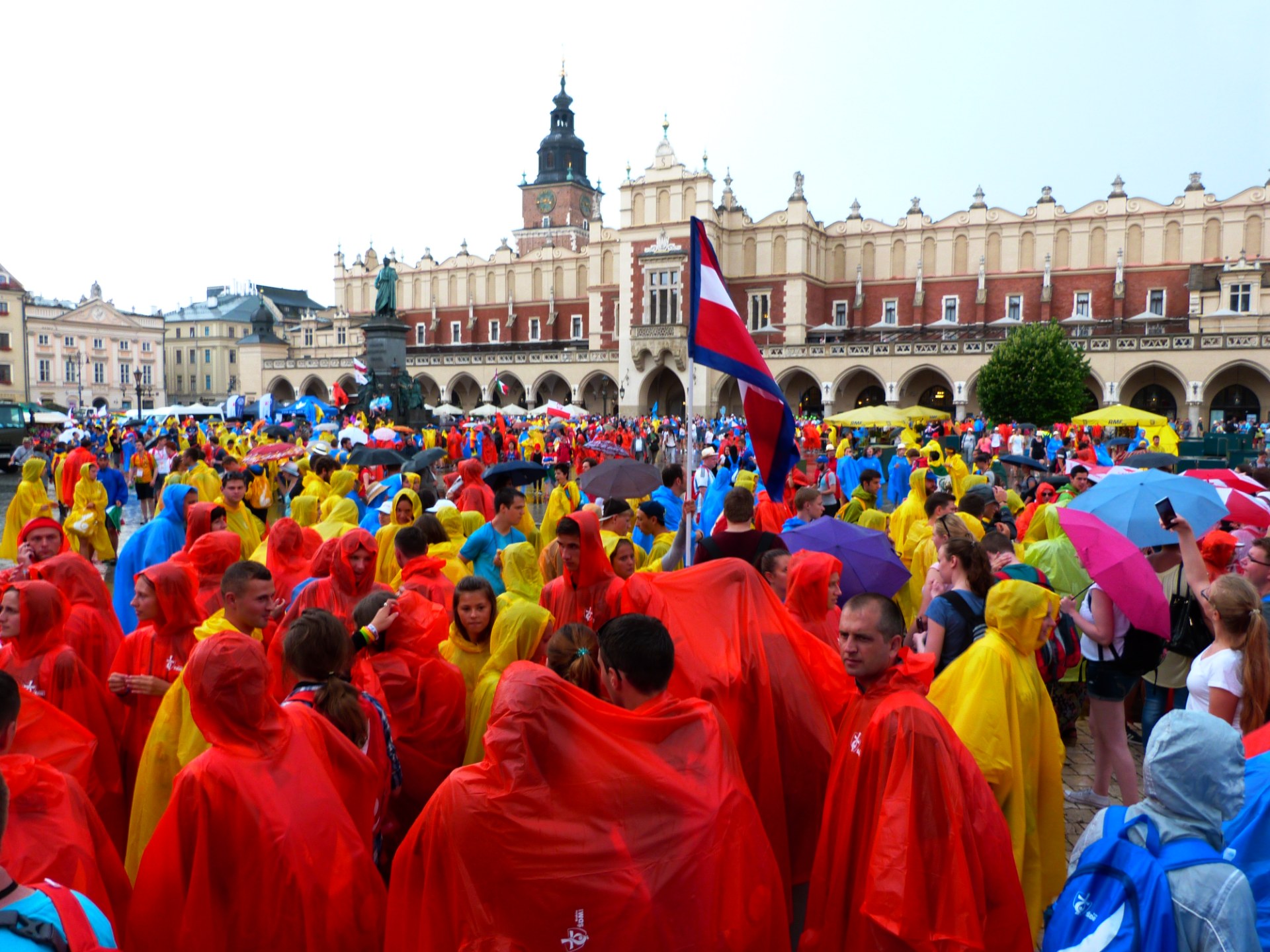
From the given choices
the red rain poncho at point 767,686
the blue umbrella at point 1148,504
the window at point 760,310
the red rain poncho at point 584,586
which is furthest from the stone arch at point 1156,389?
the red rain poncho at point 767,686

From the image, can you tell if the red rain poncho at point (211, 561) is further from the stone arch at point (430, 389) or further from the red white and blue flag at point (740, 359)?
the stone arch at point (430, 389)

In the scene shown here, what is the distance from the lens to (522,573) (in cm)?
442

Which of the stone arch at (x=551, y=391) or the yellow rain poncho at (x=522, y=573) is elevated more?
the stone arch at (x=551, y=391)

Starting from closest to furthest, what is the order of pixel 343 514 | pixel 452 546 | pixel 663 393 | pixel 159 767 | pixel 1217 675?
pixel 159 767 → pixel 1217 675 → pixel 452 546 → pixel 343 514 → pixel 663 393

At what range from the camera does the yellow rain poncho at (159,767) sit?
2.87m

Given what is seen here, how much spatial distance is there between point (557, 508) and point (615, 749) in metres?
5.44

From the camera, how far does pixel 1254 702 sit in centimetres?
317

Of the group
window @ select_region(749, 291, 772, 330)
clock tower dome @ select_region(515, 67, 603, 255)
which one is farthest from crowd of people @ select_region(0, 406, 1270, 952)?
clock tower dome @ select_region(515, 67, 603, 255)

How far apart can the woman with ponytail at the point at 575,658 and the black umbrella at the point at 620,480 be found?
351 centimetres

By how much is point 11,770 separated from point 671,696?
1679mm

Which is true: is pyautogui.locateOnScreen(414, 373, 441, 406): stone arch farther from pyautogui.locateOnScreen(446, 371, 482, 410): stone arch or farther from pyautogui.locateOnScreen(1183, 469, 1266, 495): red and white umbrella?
pyautogui.locateOnScreen(1183, 469, 1266, 495): red and white umbrella

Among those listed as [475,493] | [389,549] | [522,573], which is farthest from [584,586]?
[475,493]

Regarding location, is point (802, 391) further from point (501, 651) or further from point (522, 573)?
point (501, 651)

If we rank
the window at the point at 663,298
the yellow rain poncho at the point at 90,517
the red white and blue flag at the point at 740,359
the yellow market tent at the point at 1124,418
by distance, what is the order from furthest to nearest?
the window at the point at 663,298 → the yellow market tent at the point at 1124,418 → the yellow rain poncho at the point at 90,517 → the red white and blue flag at the point at 740,359
